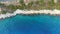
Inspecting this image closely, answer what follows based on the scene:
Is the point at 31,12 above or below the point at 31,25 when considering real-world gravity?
above

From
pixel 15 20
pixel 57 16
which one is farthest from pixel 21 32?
pixel 57 16

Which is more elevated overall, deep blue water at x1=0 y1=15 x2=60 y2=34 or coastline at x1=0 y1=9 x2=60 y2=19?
coastline at x1=0 y1=9 x2=60 y2=19

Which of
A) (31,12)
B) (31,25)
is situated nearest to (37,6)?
(31,12)

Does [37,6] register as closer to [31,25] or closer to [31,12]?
[31,12]

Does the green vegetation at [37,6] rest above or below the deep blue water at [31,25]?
above

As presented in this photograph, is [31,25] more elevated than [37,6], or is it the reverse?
[37,6]

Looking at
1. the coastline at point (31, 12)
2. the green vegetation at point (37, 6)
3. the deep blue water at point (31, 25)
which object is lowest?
the deep blue water at point (31, 25)

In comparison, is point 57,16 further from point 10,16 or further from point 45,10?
point 10,16

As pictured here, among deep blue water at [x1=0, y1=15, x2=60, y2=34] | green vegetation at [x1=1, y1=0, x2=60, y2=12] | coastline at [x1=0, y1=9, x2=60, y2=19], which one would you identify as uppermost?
green vegetation at [x1=1, y1=0, x2=60, y2=12]
